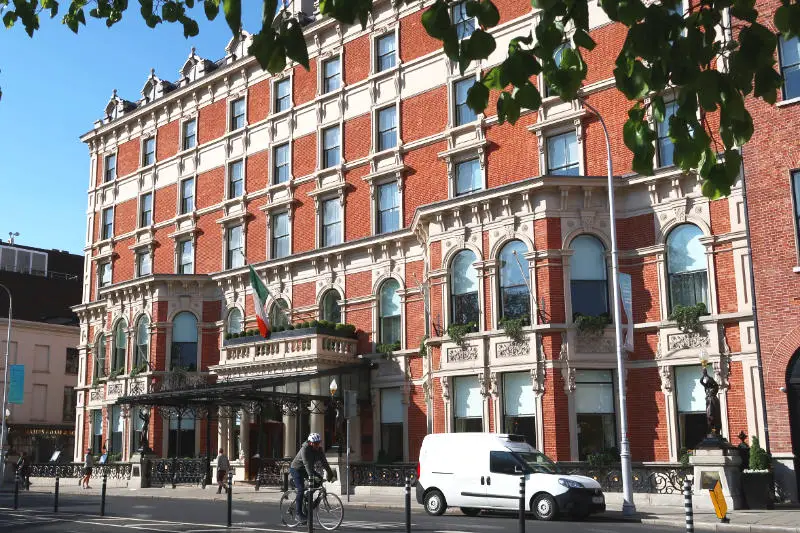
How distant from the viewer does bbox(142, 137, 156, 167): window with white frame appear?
165 ft

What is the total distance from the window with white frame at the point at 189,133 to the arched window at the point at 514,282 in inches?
901

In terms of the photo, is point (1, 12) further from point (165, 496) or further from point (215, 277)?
point (215, 277)

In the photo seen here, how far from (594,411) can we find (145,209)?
2997 centimetres

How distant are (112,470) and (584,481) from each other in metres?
27.9

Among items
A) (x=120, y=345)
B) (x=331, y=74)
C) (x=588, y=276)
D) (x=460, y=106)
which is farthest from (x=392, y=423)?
(x=120, y=345)

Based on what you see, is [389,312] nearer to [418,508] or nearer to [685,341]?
[418,508]

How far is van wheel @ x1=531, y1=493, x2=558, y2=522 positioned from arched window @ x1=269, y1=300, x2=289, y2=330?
20.3 meters

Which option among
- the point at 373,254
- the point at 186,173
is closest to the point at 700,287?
the point at 373,254

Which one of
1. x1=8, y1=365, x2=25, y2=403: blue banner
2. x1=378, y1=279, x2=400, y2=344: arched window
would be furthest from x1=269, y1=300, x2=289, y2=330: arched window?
x1=8, y1=365, x2=25, y2=403: blue banner

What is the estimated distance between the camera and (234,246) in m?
44.4

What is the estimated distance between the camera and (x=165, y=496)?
1308 inches

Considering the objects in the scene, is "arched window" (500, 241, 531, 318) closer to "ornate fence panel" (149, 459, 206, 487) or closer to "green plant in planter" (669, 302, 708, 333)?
"green plant in planter" (669, 302, 708, 333)

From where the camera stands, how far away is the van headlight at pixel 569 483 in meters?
21.8

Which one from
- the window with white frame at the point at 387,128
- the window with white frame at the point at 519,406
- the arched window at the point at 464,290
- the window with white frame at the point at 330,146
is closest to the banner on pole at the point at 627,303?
the window with white frame at the point at 519,406
